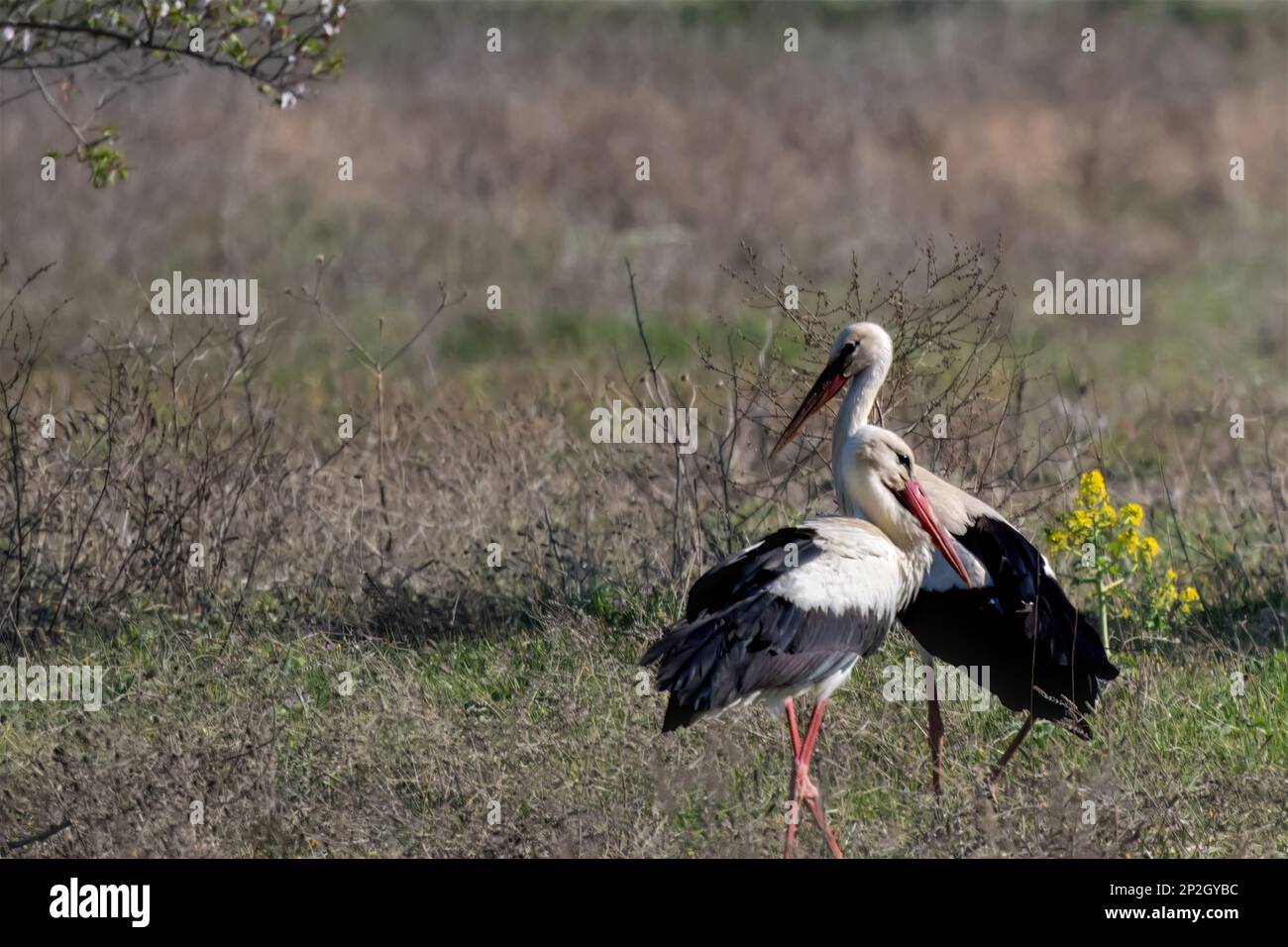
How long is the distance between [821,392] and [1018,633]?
1116 millimetres

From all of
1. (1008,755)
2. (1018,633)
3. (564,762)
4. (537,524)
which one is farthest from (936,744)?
(537,524)

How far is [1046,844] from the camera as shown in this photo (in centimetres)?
517

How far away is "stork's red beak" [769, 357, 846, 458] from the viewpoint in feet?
20.8

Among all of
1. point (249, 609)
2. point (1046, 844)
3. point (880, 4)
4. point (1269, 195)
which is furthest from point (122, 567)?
point (880, 4)

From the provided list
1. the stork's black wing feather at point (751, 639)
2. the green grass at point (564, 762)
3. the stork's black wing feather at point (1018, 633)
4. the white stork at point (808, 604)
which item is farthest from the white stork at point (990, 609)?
the stork's black wing feather at point (751, 639)

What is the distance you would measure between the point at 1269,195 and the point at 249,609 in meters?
14.7

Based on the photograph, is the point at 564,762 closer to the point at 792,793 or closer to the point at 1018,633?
the point at 792,793

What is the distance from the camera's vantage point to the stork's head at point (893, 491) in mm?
5766

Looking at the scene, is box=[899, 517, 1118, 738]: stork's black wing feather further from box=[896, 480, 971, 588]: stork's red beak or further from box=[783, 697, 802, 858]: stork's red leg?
box=[783, 697, 802, 858]: stork's red leg

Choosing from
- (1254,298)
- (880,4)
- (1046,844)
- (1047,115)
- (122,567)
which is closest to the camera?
(1046,844)

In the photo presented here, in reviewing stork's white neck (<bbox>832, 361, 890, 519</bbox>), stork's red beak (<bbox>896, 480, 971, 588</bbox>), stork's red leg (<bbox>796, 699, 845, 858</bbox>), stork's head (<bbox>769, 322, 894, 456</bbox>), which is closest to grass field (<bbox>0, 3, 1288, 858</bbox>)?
stork's red leg (<bbox>796, 699, 845, 858</bbox>)

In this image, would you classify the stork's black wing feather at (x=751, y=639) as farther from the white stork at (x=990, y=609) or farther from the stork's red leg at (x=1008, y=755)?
the stork's red leg at (x=1008, y=755)

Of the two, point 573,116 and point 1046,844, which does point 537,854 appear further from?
point 573,116

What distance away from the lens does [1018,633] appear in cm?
579
